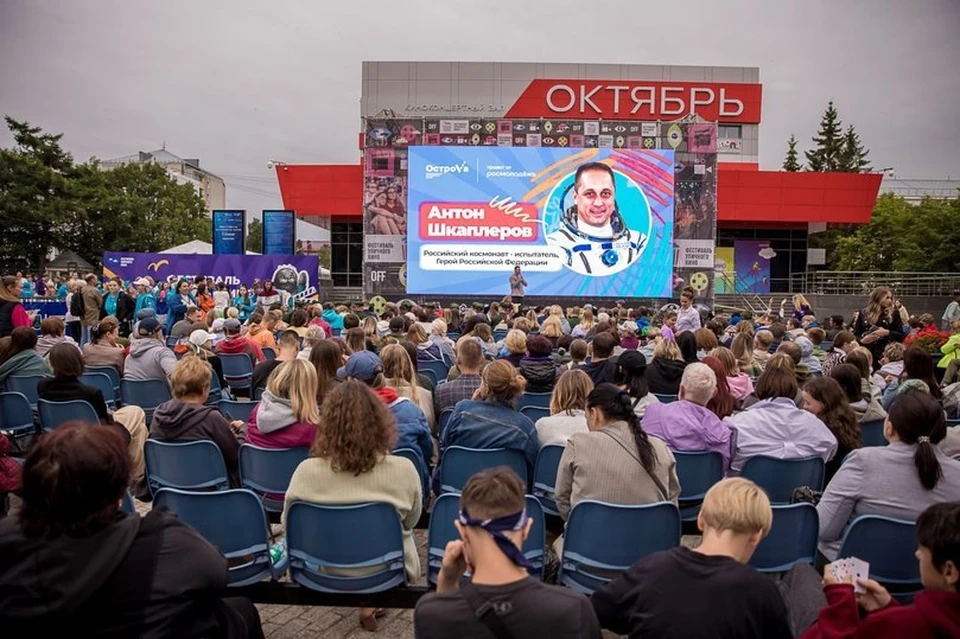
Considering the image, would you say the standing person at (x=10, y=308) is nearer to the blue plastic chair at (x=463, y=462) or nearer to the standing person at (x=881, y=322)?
the blue plastic chair at (x=463, y=462)

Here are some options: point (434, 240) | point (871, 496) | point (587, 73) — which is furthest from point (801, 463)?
point (587, 73)

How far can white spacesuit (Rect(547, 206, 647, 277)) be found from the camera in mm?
19438

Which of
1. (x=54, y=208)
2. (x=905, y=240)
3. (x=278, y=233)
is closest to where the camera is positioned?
(x=278, y=233)

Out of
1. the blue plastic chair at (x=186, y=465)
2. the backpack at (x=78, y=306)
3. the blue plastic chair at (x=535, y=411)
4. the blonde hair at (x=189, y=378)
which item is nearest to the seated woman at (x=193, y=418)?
the blonde hair at (x=189, y=378)

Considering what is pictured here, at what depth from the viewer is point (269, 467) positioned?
3398 millimetres

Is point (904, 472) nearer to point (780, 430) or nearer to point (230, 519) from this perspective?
point (780, 430)

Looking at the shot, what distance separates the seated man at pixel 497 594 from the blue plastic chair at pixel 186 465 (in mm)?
2063

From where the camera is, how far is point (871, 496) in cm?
268

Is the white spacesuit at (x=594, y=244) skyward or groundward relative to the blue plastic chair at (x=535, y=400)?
skyward

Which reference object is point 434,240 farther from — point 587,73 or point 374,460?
point 587,73

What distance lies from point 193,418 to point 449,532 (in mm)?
1665

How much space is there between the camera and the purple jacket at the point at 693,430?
364 centimetres

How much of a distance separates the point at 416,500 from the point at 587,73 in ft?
117

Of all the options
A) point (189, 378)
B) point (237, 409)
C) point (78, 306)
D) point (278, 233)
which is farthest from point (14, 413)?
point (278, 233)
